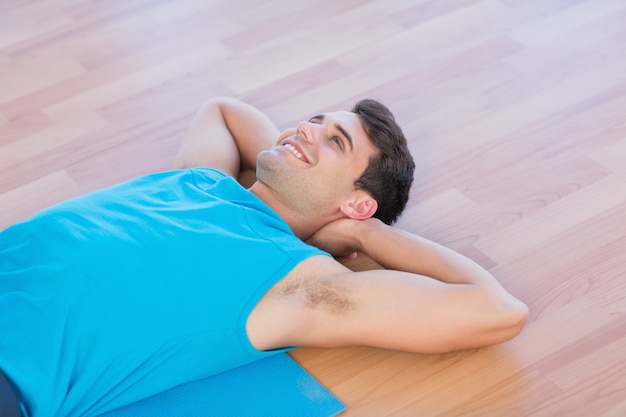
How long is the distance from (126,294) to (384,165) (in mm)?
816

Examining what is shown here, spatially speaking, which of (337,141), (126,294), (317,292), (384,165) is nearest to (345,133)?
(337,141)

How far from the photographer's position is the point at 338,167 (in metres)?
2.41

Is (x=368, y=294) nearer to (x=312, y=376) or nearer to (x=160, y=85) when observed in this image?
(x=312, y=376)

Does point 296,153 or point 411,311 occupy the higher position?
point 296,153

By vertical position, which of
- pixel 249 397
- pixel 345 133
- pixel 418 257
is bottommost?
pixel 249 397

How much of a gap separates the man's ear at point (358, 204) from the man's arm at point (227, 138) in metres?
0.46

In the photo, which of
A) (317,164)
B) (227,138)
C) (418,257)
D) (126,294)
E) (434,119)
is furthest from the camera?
(434,119)

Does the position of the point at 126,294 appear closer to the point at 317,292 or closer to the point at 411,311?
the point at 317,292

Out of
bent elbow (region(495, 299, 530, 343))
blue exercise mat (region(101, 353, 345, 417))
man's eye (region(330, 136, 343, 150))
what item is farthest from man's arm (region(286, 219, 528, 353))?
man's eye (region(330, 136, 343, 150))

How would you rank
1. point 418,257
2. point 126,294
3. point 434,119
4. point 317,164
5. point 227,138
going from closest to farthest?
point 126,294, point 418,257, point 317,164, point 227,138, point 434,119

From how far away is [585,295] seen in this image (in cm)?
238

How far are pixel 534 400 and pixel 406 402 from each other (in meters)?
0.31

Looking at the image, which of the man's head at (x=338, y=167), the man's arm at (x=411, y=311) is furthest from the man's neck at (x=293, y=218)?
the man's arm at (x=411, y=311)

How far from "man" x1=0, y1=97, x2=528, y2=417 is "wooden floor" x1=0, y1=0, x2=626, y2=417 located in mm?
150
